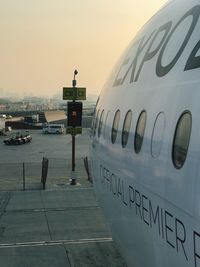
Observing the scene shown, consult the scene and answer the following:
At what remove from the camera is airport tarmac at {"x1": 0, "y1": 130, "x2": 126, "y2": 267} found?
11055 millimetres

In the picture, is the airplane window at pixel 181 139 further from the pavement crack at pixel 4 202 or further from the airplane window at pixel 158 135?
the pavement crack at pixel 4 202

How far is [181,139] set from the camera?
15.5ft

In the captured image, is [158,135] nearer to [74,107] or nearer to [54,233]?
[54,233]

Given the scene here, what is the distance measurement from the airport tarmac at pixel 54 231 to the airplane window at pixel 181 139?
5.99m

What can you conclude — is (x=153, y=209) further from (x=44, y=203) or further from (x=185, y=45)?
(x=44, y=203)

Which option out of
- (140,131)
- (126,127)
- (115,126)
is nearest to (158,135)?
(140,131)

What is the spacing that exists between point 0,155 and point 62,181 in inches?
773

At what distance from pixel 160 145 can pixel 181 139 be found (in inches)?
19.8

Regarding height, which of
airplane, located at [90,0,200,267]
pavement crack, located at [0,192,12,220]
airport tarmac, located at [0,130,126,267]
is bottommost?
pavement crack, located at [0,192,12,220]

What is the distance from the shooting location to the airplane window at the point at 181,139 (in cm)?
457

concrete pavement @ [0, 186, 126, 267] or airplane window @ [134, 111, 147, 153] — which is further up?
airplane window @ [134, 111, 147, 153]

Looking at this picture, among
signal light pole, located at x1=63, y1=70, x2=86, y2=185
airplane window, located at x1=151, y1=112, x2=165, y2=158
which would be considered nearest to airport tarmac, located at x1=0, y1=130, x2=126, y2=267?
signal light pole, located at x1=63, y1=70, x2=86, y2=185

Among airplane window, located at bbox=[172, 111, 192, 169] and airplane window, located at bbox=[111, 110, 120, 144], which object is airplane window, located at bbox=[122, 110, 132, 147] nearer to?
airplane window, located at bbox=[111, 110, 120, 144]

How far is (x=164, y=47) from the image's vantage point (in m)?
5.82
